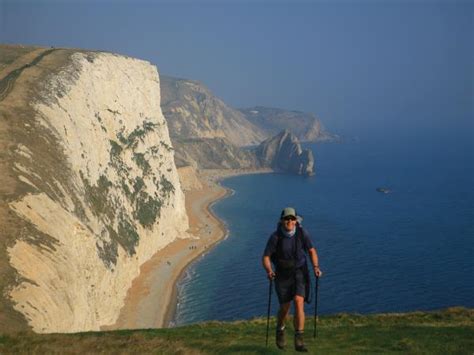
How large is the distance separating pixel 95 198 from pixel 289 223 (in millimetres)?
48979

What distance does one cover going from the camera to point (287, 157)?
191 meters

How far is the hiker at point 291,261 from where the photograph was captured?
43.4ft

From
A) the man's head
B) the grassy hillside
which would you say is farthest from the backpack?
the grassy hillside

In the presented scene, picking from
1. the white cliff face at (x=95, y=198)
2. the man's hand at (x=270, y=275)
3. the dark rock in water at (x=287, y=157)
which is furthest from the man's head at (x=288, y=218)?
the dark rock in water at (x=287, y=157)

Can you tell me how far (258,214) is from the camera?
366 feet

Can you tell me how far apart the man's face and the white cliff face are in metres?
21.1

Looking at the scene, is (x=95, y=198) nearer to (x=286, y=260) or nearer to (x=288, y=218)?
(x=286, y=260)

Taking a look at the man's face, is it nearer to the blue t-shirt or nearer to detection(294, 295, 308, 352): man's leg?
the blue t-shirt

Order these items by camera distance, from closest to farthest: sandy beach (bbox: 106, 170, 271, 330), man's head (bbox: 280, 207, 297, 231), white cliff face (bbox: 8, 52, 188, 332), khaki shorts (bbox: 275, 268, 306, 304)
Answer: man's head (bbox: 280, 207, 297, 231), khaki shorts (bbox: 275, 268, 306, 304), white cliff face (bbox: 8, 52, 188, 332), sandy beach (bbox: 106, 170, 271, 330)

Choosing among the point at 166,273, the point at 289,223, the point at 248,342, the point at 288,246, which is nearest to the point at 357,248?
the point at 166,273

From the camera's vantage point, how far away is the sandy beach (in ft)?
171

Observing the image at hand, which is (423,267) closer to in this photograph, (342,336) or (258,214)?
(258,214)

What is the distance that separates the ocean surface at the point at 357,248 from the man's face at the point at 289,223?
4205 cm

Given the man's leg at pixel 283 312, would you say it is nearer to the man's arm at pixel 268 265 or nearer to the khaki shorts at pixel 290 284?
the khaki shorts at pixel 290 284
